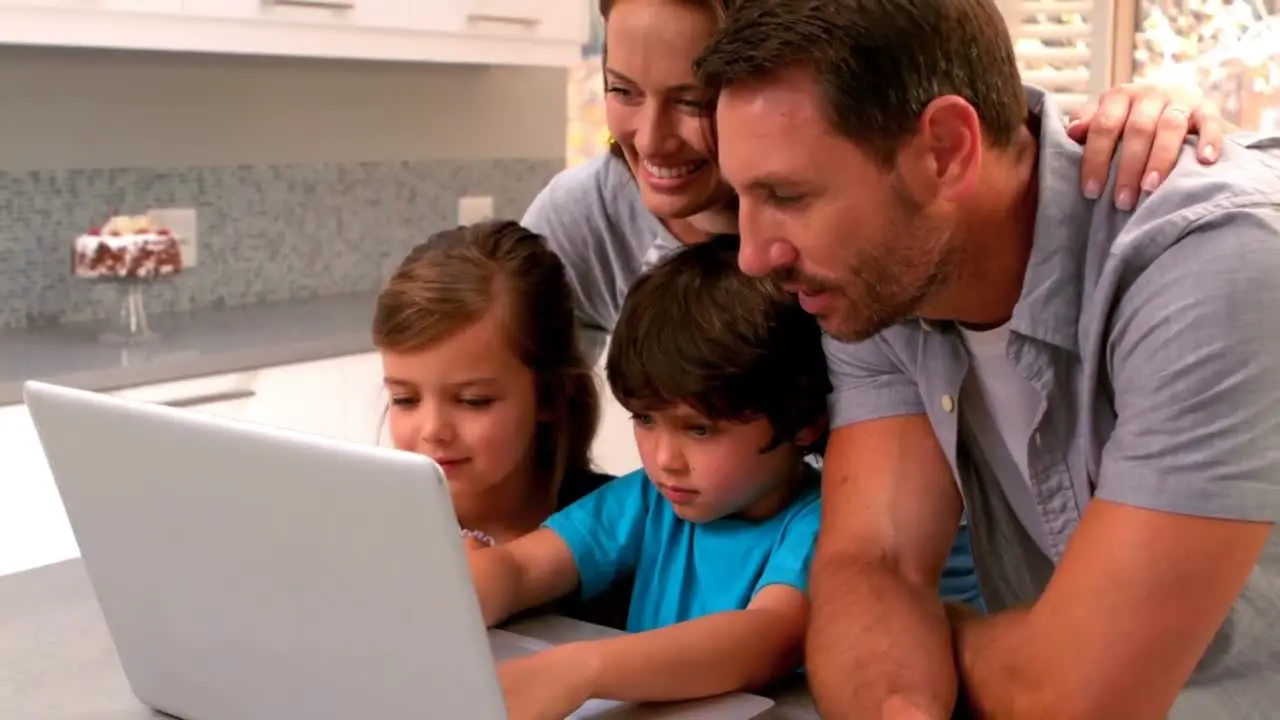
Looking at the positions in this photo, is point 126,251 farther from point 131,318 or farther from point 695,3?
point 695,3

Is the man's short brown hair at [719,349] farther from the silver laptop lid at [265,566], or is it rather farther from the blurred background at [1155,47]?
the blurred background at [1155,47]

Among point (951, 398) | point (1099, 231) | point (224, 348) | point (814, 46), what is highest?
point (814, 46)

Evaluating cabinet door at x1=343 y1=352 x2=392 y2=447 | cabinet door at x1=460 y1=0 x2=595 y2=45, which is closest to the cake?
cabinet door at x1=343 y1=352 x2=392 y2=447

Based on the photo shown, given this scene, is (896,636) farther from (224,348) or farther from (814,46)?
(224,348)

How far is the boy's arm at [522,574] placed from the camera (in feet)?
3.75

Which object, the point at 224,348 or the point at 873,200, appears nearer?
the point at 873,200

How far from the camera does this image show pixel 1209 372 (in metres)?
0.98

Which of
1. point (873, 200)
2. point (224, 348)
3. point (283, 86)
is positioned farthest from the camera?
point (283, 86)

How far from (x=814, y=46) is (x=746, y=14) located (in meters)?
0.07

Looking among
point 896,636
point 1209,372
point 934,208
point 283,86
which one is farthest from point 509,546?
point 283,86

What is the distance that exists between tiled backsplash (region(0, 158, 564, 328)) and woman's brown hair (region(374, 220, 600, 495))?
1.42 meters

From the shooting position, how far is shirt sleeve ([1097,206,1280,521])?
98 centimetres

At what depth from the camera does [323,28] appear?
2658 mm

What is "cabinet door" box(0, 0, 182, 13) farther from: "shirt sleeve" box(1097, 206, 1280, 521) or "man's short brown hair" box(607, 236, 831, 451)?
"shirt sleeve" box(1097, 206, 1280, 521)
